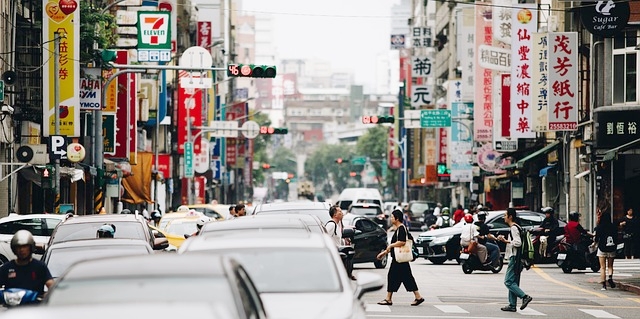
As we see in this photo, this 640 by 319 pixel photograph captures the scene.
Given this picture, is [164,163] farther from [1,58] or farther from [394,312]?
[394,312]

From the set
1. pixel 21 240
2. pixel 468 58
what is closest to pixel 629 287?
pixel 21 240

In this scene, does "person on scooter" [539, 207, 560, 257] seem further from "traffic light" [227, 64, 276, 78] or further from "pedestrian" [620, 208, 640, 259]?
"traffic light" [227, 64, 276, 78]

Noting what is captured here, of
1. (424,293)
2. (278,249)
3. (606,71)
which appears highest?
(606,71)

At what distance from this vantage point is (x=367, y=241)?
112ft

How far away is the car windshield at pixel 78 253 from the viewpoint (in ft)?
59.1

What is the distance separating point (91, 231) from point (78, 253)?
4582 mm

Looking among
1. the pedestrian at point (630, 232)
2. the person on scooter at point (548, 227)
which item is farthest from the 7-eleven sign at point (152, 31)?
the pedestrian at point (630, 232)

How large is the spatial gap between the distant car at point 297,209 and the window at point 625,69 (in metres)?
15.5

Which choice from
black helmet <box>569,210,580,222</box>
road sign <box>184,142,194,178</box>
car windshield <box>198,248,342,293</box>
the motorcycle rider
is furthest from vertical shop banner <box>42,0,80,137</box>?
road sign <box>184,142,194,178</box>

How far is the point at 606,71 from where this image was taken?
1683 inches

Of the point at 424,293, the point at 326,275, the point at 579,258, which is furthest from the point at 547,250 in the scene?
the point at 326,275

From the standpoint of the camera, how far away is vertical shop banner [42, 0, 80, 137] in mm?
40094

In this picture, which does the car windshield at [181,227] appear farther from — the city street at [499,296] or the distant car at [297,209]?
the distant car at [297,209]

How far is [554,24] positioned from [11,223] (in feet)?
86.5
